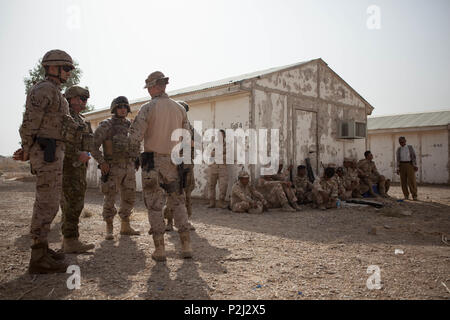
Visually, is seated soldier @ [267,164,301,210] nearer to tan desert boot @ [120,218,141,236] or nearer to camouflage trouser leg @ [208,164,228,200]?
camouflage trouser leg @ [208,164,228,200]

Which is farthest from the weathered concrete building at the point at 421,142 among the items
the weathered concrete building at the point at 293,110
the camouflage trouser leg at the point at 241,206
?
the camouflage trouser leg at the point at 241,206

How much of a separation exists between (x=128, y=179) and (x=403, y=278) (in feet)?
11.9

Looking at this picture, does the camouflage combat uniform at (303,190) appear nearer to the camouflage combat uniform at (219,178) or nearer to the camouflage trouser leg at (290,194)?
the camouflage trouser leg at (290,194)

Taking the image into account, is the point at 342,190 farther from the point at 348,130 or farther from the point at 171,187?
the point at 171,187

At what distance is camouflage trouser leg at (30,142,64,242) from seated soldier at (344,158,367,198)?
7.72 metres

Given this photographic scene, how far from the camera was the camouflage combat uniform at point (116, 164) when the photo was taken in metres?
4.43

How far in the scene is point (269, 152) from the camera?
827cm

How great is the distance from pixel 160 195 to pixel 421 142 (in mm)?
16639

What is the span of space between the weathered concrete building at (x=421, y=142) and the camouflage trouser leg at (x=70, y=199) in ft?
54.7

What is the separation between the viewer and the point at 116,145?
14.5 feet

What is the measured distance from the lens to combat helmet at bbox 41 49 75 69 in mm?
3129

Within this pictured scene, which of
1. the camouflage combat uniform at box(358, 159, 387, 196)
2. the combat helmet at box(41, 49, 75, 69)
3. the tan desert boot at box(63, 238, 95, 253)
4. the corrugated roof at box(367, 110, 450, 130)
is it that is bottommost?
the tan desert boot at box(63, 238, 95, 253)

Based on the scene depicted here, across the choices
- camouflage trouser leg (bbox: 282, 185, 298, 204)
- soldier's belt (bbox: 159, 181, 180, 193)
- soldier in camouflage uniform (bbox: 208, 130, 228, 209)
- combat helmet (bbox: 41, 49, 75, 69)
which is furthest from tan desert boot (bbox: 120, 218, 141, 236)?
camouflage trouser leg (bbox: 282, 185, 298, 204)
